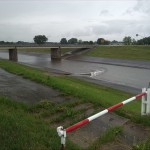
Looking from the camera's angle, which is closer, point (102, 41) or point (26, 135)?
point (26, 135)

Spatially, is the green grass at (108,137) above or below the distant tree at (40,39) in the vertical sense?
below

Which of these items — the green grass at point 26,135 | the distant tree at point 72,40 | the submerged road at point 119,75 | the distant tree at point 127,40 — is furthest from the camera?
the distant tree at point 72,40

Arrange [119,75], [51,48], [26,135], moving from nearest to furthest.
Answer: [26,135], [119,75], [51,48]

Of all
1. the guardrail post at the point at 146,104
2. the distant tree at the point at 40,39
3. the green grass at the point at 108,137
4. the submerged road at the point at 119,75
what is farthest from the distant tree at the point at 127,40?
the green grass at the point at 108,137

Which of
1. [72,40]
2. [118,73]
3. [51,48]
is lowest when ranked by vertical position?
[118,73]

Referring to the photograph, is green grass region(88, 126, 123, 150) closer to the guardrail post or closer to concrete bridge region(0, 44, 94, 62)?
the guardrail post

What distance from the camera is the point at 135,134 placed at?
6.04m

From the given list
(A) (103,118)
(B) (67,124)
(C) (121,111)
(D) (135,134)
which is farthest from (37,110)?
(D) (135,134)

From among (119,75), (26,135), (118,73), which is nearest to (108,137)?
(26,135)

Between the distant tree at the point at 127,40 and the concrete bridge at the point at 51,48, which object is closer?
the concrete bridge at the point at 51,48

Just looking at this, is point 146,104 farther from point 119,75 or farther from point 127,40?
point 127,40

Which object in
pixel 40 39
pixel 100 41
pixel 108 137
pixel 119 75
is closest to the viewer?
pixel 108 137

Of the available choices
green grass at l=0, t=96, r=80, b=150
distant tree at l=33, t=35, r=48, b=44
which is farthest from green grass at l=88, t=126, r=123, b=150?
distant tree at l=33, t=35, r=48, b=44

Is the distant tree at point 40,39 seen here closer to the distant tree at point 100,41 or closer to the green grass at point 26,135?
the distant tree at point 100,41
